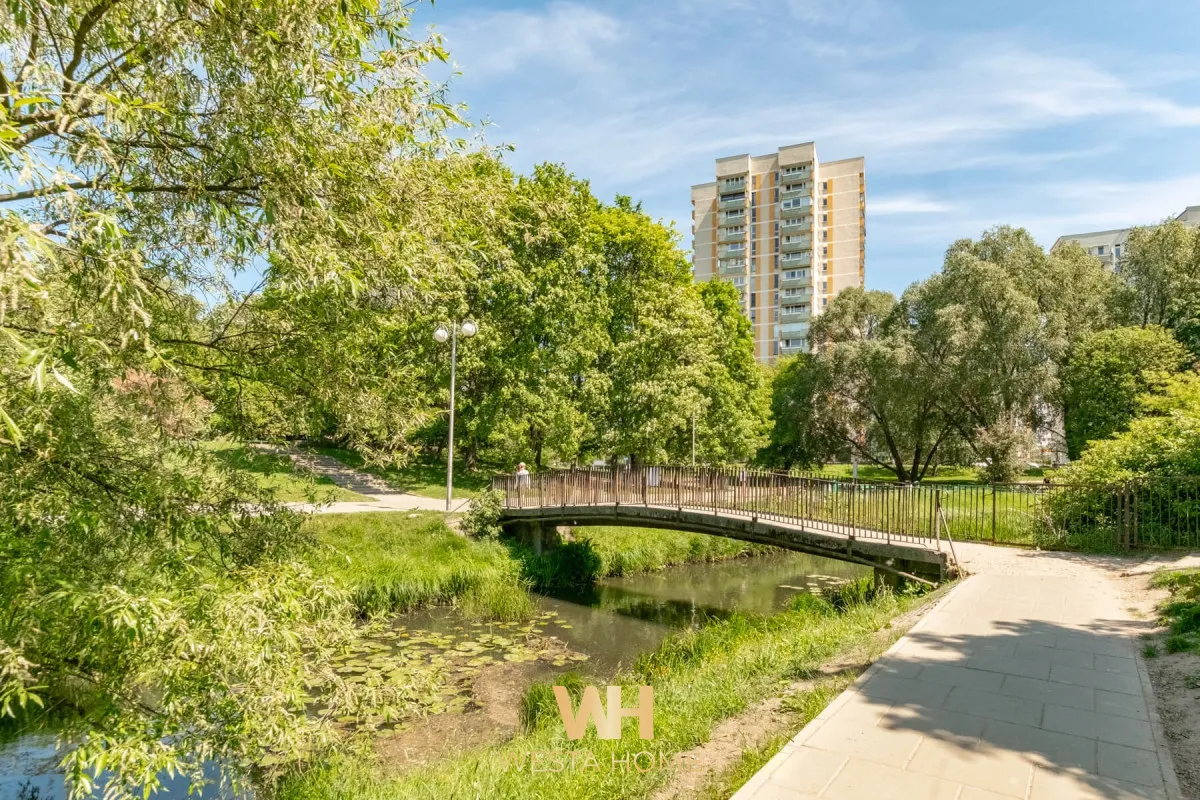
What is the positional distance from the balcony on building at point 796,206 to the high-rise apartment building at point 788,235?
0.10 m

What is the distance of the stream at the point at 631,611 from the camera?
709 cm

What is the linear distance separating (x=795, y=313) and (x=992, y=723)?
6292 centimetres

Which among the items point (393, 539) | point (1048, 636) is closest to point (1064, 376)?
point (1048, 636)

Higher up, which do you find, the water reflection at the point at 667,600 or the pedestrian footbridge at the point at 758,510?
the pedestrian footbridge at the point at 758,510

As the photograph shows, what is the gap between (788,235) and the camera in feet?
214

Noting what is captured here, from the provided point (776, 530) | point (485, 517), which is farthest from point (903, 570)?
point (485, 517)

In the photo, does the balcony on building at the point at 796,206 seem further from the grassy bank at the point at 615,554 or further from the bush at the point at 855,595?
the bush at the point at 855,595

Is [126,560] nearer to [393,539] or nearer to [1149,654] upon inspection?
[1149,654]

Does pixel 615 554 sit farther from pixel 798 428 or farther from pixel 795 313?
pixel 795 313

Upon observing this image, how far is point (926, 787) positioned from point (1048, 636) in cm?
406

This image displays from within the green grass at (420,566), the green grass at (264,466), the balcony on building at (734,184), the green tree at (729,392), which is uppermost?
the balcony on building at (734,184)

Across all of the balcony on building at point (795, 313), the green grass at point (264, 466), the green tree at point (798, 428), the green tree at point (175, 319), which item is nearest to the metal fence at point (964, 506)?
the green grass at point (264, 466)

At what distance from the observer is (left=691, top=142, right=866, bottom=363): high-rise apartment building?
64375 mm

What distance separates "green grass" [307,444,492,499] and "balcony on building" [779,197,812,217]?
160 feet
